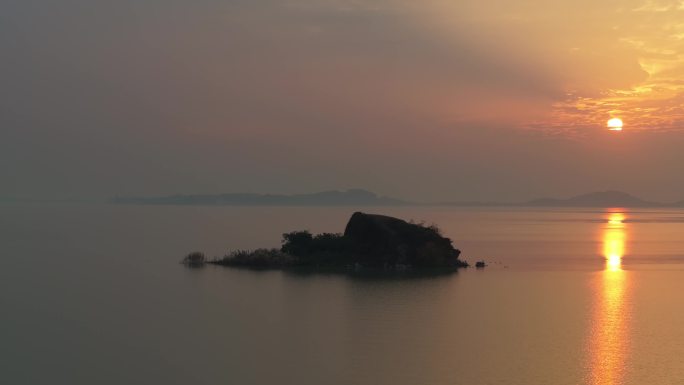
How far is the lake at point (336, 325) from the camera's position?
23188mm

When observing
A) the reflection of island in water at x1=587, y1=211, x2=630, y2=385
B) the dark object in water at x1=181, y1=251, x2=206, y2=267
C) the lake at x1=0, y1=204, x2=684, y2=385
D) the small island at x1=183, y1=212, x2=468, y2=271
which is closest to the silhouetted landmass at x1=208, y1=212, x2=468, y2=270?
the small island at x1=183, y1=212, x2=468, y2=271

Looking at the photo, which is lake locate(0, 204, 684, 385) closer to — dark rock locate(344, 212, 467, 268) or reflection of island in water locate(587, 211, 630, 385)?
reflection of island in water locate(587, 211, 630, 385)

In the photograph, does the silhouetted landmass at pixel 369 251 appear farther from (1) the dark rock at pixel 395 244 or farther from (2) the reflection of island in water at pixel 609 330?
(2) the reflection of island in water at pixel 609 330

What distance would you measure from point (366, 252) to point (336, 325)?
21469mm

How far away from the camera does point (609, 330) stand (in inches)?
1169


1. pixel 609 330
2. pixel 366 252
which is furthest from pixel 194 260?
pixel 609 330

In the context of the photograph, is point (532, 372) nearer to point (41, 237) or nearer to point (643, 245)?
point (643, 245)

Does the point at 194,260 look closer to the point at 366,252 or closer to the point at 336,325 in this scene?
the point at 366,252

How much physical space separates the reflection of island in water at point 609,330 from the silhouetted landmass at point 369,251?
11171 mm

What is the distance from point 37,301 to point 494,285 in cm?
2460

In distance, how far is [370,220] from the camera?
5200 cm

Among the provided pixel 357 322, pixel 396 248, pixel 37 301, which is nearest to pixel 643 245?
pixel 396 248

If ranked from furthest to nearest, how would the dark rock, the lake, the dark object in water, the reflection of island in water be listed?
the dark object in water < the dark rock < the reflection of island in water < the lake

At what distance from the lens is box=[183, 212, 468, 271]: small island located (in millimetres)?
51250
